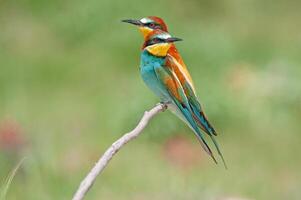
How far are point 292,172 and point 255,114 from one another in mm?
545

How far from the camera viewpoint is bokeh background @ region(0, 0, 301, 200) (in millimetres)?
3223

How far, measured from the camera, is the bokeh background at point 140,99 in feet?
10.6

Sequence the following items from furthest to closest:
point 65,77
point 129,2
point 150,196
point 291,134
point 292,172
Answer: point 129,2
point 65,77
point 291,134
point 292,172
point 150,196

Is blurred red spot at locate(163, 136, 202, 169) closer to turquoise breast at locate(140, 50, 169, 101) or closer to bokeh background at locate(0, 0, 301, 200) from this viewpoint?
→ bokeh background at locate(0, 0, 301, 200)

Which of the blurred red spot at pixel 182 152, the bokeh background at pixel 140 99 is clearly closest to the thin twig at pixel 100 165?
the bokeh background at pixel 140 99

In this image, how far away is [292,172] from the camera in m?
3.49

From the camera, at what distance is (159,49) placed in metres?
1.59

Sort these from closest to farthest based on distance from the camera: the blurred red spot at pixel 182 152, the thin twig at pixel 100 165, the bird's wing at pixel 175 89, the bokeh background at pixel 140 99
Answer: the thin twig at pixel 100 165 → the bird's wing at pixel 175 89 → the bokeh background at pixel 140 99 → the blurred red spot at pixel 182 152

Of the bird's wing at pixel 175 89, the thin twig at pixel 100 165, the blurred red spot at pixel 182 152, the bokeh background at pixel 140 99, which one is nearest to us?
the thin twig at pixel 100 165

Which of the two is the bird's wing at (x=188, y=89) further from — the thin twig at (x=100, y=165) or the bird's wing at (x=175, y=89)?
the thin twig at (x=100, y=165)

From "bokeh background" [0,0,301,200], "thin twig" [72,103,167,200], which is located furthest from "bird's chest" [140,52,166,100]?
"bokeh background" [0,0,301,200]

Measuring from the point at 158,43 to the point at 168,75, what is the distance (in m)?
0.05

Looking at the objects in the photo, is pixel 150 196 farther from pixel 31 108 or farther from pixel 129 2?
pixel 129 2

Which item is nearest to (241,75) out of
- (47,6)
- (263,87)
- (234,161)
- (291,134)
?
(263,87)
